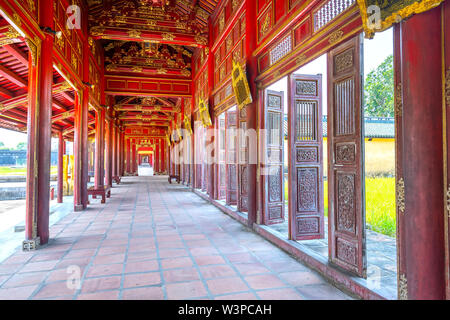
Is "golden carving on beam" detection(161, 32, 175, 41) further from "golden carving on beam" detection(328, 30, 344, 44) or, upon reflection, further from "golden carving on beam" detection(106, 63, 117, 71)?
Result: "golden carving on beam" detection(328, 30, 344, 44)

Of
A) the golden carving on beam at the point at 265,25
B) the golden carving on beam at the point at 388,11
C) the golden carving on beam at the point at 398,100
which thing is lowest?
the golden carving on beam at the point at 398,100

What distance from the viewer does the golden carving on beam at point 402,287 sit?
179 centimetres

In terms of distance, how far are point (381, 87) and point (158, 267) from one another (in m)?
10.9

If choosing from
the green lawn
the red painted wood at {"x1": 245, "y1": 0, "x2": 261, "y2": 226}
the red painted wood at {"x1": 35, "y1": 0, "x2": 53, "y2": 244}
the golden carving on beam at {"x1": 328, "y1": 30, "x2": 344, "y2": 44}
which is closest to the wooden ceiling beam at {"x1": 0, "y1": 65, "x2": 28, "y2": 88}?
the red painted wood at {"x1": 35, "y1": 0, "x2": 53, "y2": 244}

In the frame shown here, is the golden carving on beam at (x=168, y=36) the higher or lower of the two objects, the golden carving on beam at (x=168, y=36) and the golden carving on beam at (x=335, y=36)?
the higher

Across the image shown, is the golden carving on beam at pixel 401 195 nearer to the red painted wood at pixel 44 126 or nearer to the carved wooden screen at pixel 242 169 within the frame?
the carved wooden screen at pixel 242 169

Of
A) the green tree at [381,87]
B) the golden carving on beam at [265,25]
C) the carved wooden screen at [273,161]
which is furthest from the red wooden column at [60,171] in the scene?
the green tree at [381,87]

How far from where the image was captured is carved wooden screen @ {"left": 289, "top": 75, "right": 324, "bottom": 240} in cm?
357

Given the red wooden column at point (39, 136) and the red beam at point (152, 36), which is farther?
the red beam at point (152, 36)

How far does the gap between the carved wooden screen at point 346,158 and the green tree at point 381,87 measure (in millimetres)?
9042

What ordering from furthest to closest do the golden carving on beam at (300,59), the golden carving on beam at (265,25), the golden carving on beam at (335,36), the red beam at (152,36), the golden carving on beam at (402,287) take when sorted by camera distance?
the red beam at (152,36)
the golden carving on beam at (265,25)
the golden carving on beam at (300,59)
the golden carving on beam at (335,36)
the golden carving on beam at (402,287)

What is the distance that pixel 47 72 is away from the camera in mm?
3600

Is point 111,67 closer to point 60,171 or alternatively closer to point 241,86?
point 60,171

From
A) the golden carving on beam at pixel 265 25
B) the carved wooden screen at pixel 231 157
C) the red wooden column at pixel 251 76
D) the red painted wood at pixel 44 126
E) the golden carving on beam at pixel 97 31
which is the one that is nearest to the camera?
the red painted wood at pixel 44 126
